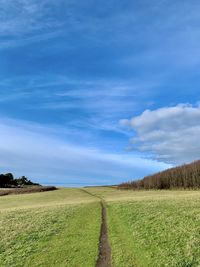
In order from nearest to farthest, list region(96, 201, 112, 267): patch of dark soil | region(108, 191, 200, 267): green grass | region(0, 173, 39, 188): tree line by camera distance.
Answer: region(108, 191, 200, 267): green grass < region(96, 201, 112, 267): patch of dark soil < region(0, 173, 39, 188): tree line

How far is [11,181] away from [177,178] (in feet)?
248

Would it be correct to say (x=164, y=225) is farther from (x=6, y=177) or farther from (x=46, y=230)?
(x=6, y=177)

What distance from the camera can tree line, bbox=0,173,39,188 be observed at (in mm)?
150425

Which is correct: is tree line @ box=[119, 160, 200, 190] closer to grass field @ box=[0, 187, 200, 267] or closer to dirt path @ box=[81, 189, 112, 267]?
grass field @ box=[0, 187, 200, 267]

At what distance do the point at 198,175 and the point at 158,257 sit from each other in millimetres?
100906

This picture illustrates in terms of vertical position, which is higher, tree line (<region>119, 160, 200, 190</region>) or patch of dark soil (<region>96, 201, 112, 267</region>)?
tree line (<region>119, 160, 200, 190</region>)

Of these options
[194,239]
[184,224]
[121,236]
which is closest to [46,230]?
[121,236]

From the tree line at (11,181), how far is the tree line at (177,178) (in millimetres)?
56227

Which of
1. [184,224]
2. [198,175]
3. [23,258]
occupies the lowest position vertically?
[23,258]

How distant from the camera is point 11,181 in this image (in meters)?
160

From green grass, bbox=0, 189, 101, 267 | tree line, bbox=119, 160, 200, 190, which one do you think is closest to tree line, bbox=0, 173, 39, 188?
tree line, bbox=119, 160, 200, 190

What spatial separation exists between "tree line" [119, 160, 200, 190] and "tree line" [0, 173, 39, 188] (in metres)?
56.2

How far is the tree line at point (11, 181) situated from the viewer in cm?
Result: 15043

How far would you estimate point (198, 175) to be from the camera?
114 metres
